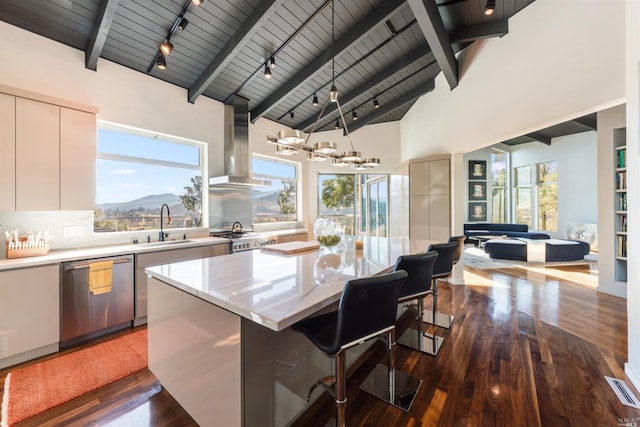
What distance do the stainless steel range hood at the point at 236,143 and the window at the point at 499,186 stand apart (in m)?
9.38

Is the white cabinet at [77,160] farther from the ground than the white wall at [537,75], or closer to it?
closer to it

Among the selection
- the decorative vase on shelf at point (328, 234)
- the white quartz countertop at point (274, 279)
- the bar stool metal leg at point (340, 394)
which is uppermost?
the decorative vase on shelf at point (328, 234)

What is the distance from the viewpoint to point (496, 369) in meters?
2.17

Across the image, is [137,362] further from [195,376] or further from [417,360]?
[417,360]

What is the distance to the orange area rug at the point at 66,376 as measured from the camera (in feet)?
5.94

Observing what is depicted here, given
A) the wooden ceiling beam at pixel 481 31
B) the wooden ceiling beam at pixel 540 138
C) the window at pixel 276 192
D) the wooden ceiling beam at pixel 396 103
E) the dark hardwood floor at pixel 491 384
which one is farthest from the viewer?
the wooden ceiling beam at pixel 540 138

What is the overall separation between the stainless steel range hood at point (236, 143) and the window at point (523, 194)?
958 centimetres

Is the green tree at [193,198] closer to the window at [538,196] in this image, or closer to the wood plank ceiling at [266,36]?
the wood plank ceiling at [266,36]

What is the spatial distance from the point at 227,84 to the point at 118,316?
3560 millimetres

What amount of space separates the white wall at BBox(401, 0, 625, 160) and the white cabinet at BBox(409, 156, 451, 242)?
37 centimetres

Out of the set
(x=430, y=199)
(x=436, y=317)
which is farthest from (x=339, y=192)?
(x=436, y=317)

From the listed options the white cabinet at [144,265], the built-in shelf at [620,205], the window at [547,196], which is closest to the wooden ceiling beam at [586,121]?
the window at [547,196]

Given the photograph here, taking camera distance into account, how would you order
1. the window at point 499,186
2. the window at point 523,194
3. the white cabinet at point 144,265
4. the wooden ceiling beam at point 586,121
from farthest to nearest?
the window at point 499,186, the window at point 523,194, the wooden ceiling beam at point 586,121, the white cabinet at point 144,265

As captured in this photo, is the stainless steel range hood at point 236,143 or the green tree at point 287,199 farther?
the green tree at point 287,199
